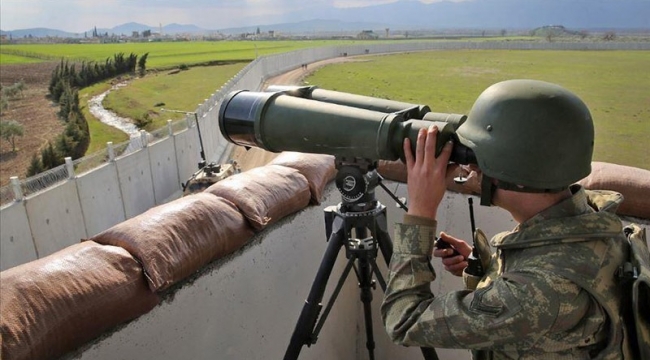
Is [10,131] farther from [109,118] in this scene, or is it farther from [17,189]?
[17,189]

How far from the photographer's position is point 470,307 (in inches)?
42.2

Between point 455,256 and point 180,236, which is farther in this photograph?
point 180,236

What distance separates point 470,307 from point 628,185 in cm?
154

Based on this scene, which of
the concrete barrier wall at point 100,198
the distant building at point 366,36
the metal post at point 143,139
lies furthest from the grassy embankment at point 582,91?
the distant building at point 366,36

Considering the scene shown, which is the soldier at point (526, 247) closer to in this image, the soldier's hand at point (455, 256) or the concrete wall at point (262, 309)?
the soldier's hand at point (455, 256)

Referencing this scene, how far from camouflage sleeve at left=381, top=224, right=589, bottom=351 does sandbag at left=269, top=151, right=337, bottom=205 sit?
134 cm

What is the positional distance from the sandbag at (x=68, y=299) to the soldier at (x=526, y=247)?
86 centimetres

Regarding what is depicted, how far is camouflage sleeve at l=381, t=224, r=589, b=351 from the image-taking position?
1.03 meters

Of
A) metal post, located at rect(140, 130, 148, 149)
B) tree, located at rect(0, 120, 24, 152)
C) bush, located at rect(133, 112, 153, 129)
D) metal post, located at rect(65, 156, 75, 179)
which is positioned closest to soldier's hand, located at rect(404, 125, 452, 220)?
metal post, located at rect(65, 156, 75, 179)

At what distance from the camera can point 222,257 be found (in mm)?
2018

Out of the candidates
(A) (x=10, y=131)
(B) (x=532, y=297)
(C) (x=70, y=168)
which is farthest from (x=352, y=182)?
(A) (x=10, y=131)

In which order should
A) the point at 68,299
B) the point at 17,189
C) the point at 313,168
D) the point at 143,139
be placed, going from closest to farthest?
1. the point at 68,299
2. the point at 313,168
3. the point at 17,189
4. the point at 143,139

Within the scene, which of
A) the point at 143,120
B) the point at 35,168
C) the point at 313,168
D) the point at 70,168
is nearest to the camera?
the point at 313,168

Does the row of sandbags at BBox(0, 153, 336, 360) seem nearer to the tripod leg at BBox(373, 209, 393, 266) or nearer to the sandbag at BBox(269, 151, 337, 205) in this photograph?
the sandbag at BBox(269, 151, 337, 205)
